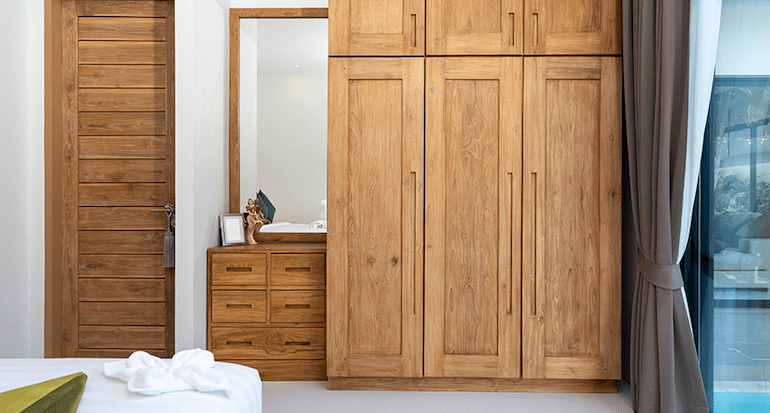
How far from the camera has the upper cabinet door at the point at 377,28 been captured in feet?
8.00

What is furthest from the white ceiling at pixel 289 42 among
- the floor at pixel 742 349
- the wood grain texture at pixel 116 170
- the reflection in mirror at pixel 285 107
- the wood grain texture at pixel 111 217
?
the floor at pixel 742 349

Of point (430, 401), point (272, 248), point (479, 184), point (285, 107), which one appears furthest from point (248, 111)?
point (430, 401)

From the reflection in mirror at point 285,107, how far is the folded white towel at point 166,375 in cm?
158

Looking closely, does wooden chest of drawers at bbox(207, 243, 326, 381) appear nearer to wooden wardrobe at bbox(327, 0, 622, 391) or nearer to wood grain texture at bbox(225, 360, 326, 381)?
wood grain texture at bbox(225, 360, 326, 381)

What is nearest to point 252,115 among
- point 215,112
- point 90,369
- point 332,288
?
point 215,112

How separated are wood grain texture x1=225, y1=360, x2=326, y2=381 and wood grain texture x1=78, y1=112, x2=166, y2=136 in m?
1.50

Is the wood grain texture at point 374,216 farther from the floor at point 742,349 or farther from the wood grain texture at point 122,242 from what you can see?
the floor at point 742,349

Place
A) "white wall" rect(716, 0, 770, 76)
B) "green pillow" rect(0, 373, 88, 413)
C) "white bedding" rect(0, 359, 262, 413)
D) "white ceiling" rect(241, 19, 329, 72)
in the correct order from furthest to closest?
"white ceiling" rect(241, 19, 329, 72) < "white wall" rect(716, 0, 770, 76) < "white bedding" rect(0, 359, 262, 413) < "green pillow" rect(0, 373, 88, 413)

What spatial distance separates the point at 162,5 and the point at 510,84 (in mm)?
2106

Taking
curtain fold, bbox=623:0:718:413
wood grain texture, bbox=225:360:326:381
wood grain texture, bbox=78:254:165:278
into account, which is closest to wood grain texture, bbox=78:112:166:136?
wood grain texture, bbox=78:254:165:278

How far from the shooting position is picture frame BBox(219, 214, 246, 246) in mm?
2793

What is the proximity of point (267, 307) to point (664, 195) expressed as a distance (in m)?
2.07

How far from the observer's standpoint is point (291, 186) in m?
2.95

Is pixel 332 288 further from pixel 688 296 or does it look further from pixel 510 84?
pixel 688 296
